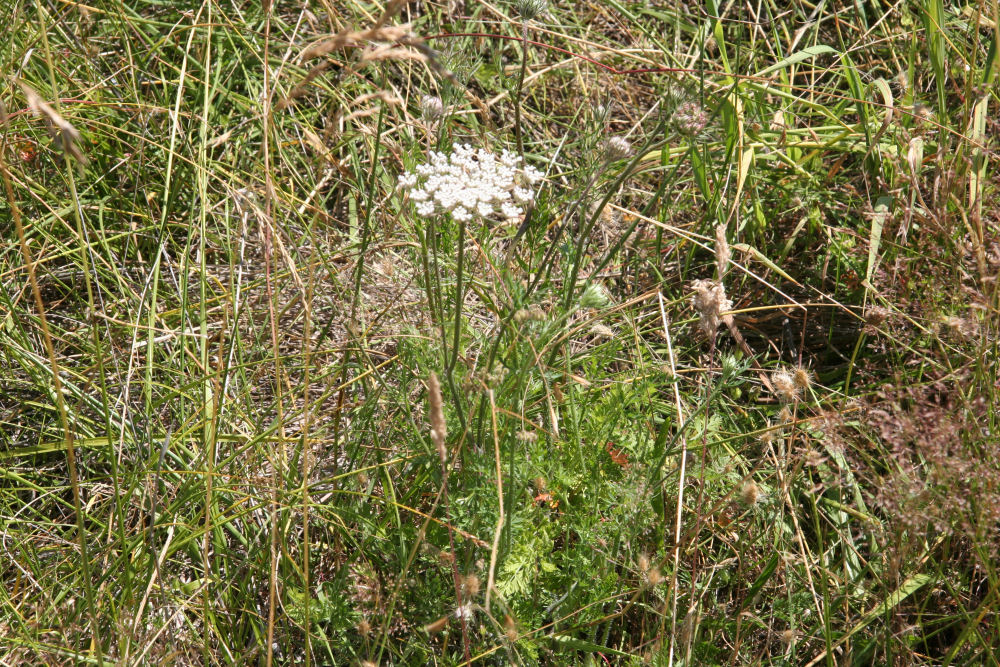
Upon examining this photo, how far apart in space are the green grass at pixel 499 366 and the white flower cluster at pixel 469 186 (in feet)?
0.37

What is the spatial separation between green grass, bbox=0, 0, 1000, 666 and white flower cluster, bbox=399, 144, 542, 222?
0.37ft

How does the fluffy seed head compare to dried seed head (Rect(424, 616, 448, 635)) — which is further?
the fluffy seed head

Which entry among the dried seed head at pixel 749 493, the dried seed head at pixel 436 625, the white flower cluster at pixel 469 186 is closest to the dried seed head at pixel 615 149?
the white flower cluster at pixel 469 186

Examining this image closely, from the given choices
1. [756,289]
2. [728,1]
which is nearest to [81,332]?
[756,289]

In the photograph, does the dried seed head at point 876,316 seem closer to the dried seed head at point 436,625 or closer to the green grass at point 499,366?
the green grass at point 499,366

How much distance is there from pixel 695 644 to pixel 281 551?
3.12 feet

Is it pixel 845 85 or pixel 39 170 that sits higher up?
pixel 845 85

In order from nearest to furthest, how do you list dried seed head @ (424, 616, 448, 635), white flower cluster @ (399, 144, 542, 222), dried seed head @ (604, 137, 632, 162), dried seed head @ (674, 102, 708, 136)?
1. dried seed head @ (424, 616, 448, 635)
2. white flower cluster @ (399, 144, 542, 222)
3. dried seed head @ (604, 137, 632, 162)
4. dried seed head @ (674, 102, 708, 136)

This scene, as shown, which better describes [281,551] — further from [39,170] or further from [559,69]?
[559,69]

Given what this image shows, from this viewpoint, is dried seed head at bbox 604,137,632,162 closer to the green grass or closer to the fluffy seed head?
the green grass

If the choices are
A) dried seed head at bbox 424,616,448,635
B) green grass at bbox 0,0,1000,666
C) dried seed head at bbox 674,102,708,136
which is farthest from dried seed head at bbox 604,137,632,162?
dried seed head at bbox 424,616,448,635

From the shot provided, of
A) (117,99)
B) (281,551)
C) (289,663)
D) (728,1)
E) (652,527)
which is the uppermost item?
(728,1)

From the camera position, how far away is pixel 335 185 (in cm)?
271

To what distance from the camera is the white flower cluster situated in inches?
57.5
